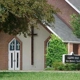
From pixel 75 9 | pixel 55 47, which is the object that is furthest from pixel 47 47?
pixel 75 9

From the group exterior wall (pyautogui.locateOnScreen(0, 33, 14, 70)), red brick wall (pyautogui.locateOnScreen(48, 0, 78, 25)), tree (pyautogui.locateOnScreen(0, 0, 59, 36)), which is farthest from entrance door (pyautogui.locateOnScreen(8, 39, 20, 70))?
tree (pyautogui.locateOnScreen(0, 0, 59, 36))

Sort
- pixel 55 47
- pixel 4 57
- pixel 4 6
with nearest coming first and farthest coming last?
1. pixel 4 6
2. pixel 55 47
3. pixel 4 57

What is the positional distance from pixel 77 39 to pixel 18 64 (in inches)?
293

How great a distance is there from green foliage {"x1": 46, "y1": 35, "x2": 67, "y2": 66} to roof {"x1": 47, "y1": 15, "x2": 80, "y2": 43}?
992mm

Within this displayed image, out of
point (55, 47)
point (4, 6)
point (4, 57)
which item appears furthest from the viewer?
point (4, 57)

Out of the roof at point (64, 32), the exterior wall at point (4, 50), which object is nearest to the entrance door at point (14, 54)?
the exterior wall at point (4, 50)

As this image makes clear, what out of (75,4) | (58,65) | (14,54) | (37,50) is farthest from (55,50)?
(75,4)

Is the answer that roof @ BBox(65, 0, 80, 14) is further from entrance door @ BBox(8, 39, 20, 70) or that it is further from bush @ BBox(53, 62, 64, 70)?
bush @ BBox(53, 62, 64, 70)

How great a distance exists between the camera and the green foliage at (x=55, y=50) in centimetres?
5303

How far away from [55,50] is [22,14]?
19.4m

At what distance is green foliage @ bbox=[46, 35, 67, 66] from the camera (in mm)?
53031

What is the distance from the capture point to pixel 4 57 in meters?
56.7

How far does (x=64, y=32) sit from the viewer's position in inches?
2231

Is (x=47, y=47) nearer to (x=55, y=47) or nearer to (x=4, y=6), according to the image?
(x=55, y=47)
